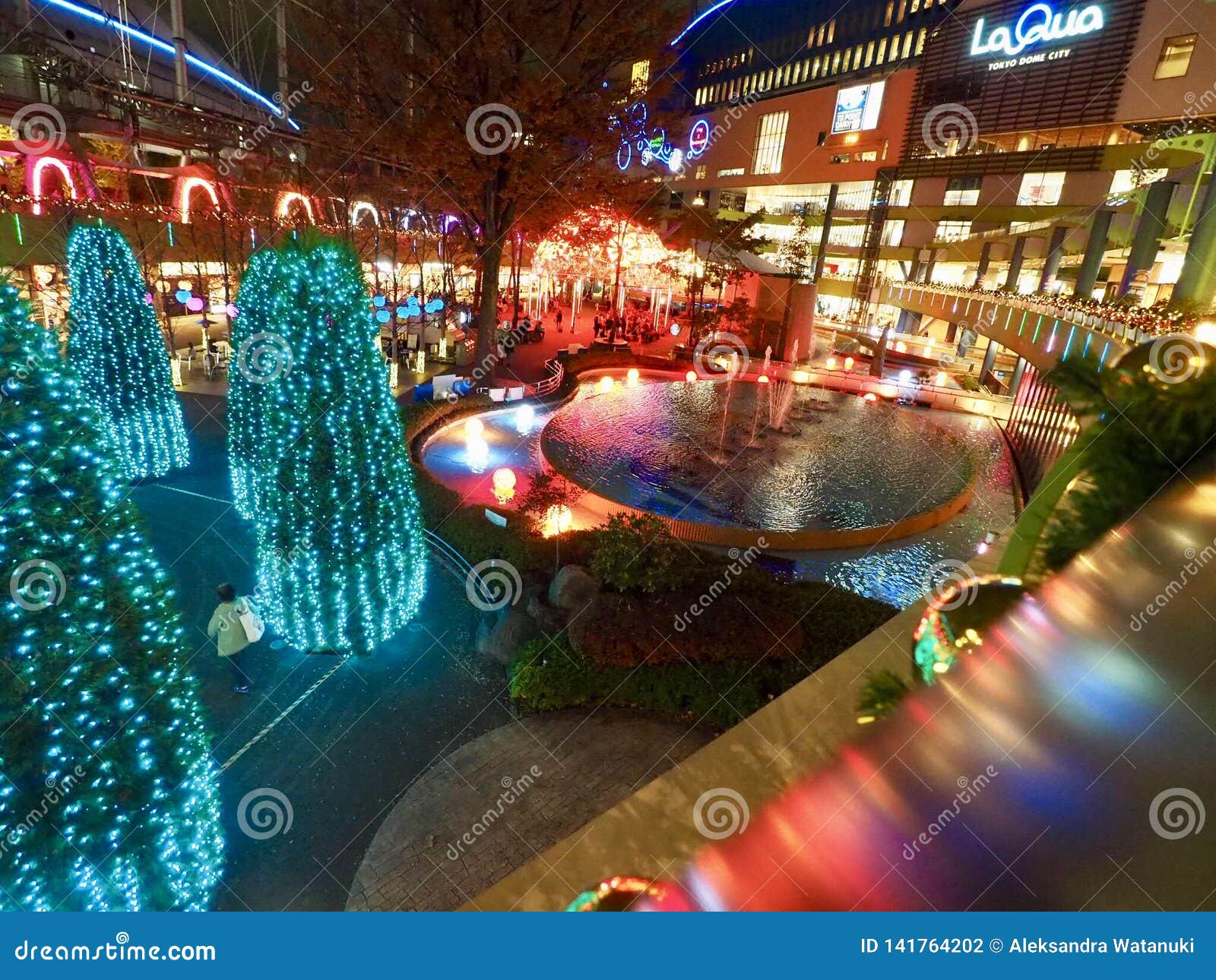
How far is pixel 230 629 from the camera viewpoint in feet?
22.4

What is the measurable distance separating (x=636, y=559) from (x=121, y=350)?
32.7 ft

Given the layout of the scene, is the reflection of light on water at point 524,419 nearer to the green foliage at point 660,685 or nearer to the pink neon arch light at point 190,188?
the green foliage at point 660,685

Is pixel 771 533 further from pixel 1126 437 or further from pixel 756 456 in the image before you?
pixel 1126 437

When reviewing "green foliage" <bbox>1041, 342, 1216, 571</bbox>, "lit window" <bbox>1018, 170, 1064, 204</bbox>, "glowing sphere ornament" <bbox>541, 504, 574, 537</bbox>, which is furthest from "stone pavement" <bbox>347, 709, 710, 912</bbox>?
"lit window" <bbox>1018, 170, 1064, 204</bbox>

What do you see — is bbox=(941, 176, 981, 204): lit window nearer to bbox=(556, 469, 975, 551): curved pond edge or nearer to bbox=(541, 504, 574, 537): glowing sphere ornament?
bbox=(556, 469, 975, 551): curved pond edge

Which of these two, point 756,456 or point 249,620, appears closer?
point 249,620

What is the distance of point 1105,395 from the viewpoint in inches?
181

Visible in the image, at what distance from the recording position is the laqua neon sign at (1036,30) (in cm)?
3033

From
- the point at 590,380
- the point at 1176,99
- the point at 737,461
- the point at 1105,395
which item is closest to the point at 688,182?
the point at 1176,99

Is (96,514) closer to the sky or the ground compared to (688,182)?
closer to the ground

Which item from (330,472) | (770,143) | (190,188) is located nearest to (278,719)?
(330,472)

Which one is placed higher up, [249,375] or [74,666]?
[249,375]

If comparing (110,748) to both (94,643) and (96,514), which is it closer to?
(94,643)

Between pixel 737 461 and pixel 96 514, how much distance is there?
12087 mm
